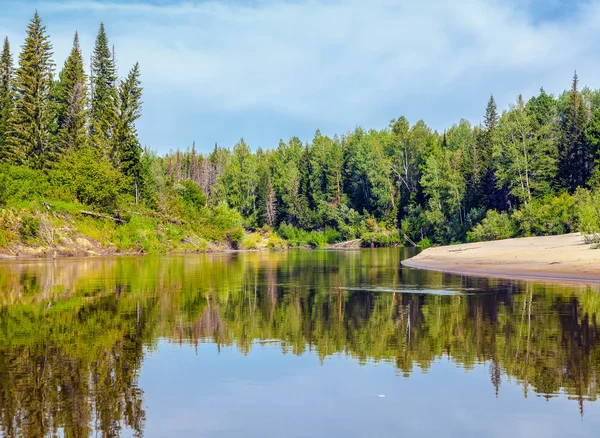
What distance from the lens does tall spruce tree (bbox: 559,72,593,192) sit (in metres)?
73.4

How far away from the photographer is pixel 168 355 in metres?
12.5

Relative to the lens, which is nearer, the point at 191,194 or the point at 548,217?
the point at 548,217

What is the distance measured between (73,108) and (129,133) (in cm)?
855

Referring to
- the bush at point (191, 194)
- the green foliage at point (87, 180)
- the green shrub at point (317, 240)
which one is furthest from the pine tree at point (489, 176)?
the green foliage at point (87, 180)

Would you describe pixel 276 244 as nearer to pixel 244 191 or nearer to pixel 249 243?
pixel 249 243

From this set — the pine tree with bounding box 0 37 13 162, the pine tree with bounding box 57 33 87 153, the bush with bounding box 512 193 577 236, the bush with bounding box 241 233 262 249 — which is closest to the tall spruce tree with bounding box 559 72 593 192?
the bush with bounding box 512 193 577 236

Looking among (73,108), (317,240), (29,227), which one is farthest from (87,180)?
(317,240)

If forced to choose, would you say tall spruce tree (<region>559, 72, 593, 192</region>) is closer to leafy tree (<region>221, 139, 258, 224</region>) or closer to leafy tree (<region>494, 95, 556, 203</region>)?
leafy tree (<region>494, 95, 556, 203</region>)

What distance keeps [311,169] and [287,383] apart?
385 ft

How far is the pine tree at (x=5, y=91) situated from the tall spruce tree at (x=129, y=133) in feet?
40.2

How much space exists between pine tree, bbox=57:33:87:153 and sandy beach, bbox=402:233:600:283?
48.3m

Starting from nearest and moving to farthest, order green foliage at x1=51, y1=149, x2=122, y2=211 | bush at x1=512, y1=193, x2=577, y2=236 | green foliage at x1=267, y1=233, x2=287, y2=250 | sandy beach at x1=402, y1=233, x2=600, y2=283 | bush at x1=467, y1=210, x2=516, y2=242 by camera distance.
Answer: sandy beach at x1=402, y1=233, x2=600, y2=283 < bush at x1=512, y1=193, x2=577, y2=236 < green foliage at x1=51, y1=149, x2=122, y2=211 < bush at x1=467, y1=210, x2=516, y2=242 < green foliage at x1=267, y1=233, x2=287, y2=250

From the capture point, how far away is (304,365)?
38.4 ft

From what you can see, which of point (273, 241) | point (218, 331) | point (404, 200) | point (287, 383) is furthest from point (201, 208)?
point (287, 383)
